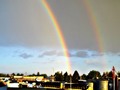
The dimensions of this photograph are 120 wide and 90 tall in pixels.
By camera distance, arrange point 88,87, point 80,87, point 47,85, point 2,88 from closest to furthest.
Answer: point 2,88 → point 88,87 → point 80,87 → point 47,85

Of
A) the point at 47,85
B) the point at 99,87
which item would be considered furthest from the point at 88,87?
the point at 47,85

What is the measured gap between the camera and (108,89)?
326 ft

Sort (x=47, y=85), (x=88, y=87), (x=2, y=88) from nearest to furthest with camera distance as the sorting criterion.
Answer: (x=2, y=88) → (x=88, y=87) → (x=47, y=85)


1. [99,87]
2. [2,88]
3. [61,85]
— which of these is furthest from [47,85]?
[2,88]

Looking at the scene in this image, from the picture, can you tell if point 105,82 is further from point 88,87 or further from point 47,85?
point 47,85

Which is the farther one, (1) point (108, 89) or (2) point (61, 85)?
(2) point (61, 85)

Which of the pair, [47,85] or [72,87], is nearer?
[72,87]

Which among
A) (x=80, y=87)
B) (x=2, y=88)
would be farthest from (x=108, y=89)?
(x=2, y=88)

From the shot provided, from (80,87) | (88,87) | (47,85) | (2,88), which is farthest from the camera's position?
(47,85)

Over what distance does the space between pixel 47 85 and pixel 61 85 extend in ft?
28.7

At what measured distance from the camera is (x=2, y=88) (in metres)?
49.6

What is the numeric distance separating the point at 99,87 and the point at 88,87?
446 cm

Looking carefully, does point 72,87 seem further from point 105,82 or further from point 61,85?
point 105,82

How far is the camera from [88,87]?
9712 cm
